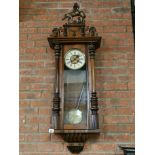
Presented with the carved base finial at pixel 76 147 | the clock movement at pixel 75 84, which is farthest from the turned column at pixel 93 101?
the carved base finial at pixel 76 147

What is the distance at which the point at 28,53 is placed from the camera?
235 cm

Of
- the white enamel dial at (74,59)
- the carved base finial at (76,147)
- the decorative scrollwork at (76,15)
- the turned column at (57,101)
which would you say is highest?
the decorative scrollwork at (76,15)

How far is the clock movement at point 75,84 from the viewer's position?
6.98 feet

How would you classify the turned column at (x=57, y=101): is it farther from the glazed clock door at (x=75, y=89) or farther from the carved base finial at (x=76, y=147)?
the carved base finial at (x=76, y=147)

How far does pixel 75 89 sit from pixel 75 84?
1.4 inches

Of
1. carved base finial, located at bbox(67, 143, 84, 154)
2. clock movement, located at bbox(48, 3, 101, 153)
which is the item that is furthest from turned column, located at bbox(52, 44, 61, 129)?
carved base finial, located at bbox(67, 143, 84, 154)

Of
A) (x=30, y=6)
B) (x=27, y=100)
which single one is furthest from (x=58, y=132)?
(x=30, y=6)

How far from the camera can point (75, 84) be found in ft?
7.12

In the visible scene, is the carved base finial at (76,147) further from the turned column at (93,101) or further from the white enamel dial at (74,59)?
the white enamel dial at (74,59)

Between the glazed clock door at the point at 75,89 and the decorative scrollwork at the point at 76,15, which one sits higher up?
the decorative scrollwork at the point at 76,15

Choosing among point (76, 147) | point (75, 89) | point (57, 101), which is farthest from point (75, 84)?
point (76, 147)

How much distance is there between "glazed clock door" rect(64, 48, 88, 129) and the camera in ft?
7.00

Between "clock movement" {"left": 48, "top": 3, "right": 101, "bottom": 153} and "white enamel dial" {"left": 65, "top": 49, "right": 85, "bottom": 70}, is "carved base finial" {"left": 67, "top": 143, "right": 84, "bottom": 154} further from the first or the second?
"white enamel dial" {"left": 65, "top": 49, "right": 85, "bottom": 70}
